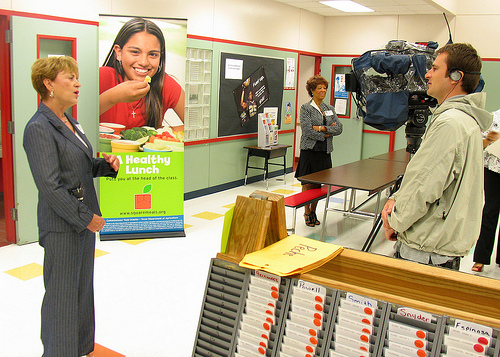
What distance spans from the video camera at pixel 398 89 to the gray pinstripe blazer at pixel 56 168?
174cm

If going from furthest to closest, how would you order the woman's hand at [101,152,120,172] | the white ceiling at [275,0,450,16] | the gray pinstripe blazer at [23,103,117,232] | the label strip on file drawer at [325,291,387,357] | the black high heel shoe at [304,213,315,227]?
the white ceiling at [275,0,450,16], the black high heel shoe at [304,213,315,227], the woman's hand at [101,152,120,172], the gray pinstripe blazer at [23,103,117,232], the label strip on file drawer at [325,291,387,357]

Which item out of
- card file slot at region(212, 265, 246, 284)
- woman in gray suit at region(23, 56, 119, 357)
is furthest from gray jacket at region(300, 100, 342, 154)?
card file slot at region(212, 265, 246, 284)

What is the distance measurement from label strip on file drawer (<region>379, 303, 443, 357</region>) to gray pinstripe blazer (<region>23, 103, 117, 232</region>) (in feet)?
5.11

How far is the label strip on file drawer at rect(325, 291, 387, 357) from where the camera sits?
1.23 m

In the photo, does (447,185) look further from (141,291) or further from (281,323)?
(141,291)

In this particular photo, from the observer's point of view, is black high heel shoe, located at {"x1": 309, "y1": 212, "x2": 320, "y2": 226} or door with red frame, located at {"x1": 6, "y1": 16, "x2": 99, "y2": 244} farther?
black high heel shoe, located at {"x1": 309, "y1": 212, "x2": 320, "y2": 226}

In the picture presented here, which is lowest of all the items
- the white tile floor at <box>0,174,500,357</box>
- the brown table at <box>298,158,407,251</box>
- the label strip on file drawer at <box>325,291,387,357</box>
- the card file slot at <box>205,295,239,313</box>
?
the white tile floor at <box>0,174,500,357</box>

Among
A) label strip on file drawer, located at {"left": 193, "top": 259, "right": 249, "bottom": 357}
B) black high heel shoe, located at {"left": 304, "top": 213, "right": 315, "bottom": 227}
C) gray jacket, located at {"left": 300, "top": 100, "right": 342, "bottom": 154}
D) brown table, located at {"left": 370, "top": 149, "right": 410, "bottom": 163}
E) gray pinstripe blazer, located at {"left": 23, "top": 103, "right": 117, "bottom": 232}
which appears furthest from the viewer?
brown table, located at {"left": 370, "top": 149, "right": 410, "bottom": 163}

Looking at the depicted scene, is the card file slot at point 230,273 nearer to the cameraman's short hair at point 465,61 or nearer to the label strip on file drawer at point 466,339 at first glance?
the label strip on file drawer at point 466,339

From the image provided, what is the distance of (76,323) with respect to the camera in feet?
7.91

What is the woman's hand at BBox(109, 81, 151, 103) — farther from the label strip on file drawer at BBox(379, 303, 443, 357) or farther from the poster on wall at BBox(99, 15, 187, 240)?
the label strip on file drawer at BBox(379, 303, 443, 357)

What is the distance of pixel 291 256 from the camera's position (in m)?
1.48

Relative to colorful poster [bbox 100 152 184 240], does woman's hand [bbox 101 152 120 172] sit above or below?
above

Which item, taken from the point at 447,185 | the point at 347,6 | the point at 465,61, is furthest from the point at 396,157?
the point at 447,185
